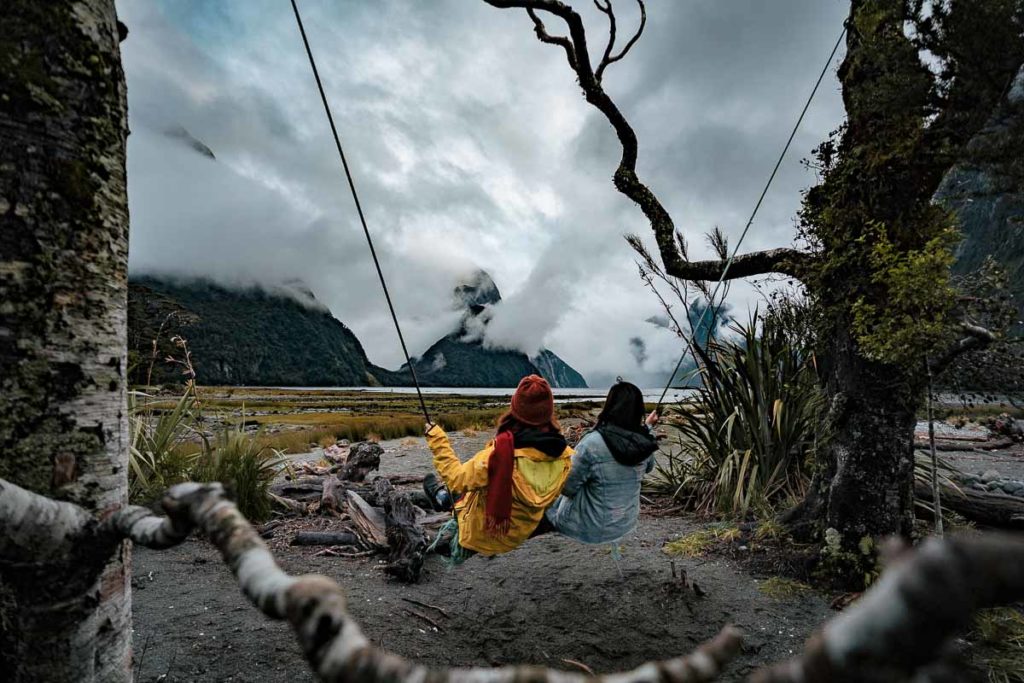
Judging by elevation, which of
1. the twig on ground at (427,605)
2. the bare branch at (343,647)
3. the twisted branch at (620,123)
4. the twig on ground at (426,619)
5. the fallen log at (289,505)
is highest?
the twisted branch at (620,123)

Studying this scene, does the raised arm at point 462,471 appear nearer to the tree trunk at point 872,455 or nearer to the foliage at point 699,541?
the foliage at point 699,541

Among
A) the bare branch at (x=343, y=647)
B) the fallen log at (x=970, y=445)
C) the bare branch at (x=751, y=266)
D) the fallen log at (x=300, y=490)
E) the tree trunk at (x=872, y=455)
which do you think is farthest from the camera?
the fallen log at (x=970, y=445)

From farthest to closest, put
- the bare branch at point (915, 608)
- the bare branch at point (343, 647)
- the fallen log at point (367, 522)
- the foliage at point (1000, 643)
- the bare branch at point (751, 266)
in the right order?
the fallen log at point (367, 522)
the bare branch at point (751, 266)
the foliage at point (1000, 643)
the bare branch at point (343, 647)
the bare branch at point (915, 608)

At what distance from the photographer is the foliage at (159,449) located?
5.20m

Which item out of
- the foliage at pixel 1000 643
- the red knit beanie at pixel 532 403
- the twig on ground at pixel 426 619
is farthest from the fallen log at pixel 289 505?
the foliage at pixel 1000 643

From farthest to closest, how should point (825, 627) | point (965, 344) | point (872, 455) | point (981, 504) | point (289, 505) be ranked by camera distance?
point (289, 505), point (981, 504), point (872, 455), point (965, 344), point (825, 627)

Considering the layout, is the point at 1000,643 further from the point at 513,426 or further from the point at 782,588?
the point at 513,426

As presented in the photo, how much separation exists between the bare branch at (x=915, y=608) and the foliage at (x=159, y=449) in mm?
6116

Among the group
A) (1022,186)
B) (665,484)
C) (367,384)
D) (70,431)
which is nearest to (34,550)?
(70,431)

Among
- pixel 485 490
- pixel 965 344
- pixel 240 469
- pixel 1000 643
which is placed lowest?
pixel 1000 643

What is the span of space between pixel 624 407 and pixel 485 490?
1.13 metres

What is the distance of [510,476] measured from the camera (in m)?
3.36

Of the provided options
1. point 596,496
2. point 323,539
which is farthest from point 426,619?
point 323,539

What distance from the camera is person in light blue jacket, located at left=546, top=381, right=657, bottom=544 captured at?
3635 mm
